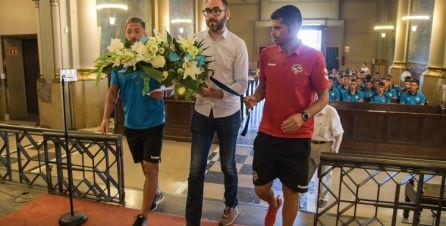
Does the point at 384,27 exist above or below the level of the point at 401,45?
above

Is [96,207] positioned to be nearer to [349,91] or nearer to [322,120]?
[322,120]

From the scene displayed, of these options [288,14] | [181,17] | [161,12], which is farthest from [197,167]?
[181,17]

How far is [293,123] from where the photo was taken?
2105 millimetres

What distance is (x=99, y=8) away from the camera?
8.44 m

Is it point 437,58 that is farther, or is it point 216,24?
point 437,58

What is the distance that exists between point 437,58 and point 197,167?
29.3 feet

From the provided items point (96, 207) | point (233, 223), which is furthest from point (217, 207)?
point (96, 207)

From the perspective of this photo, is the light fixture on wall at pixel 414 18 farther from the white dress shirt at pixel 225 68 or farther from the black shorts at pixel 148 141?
the black shorts at pixel 148 141

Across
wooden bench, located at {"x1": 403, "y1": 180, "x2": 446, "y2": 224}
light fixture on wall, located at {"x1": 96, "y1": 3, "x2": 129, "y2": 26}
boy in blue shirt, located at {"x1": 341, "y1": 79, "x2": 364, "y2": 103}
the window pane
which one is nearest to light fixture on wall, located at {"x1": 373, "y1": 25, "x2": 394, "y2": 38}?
the window pane

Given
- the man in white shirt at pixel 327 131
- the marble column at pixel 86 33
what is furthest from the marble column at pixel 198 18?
the man in white shirt at pixel 327 131

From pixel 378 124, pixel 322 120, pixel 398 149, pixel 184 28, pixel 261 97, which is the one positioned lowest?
pixel 398 149

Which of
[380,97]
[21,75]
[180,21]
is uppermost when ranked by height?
[180,21]

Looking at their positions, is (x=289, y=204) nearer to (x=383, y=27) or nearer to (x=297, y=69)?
(x=297, y=69)

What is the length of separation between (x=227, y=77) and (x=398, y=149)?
4.57 m
